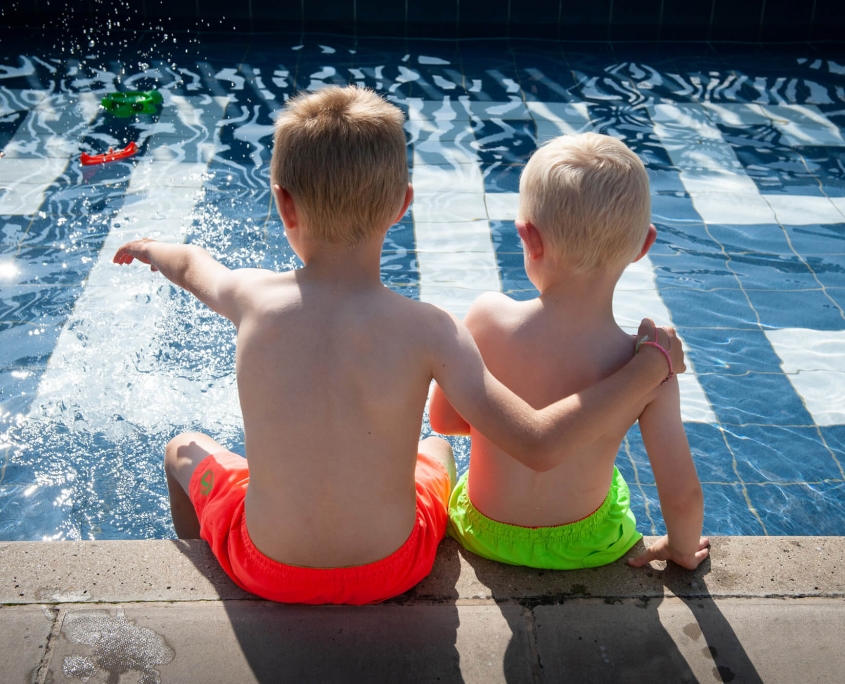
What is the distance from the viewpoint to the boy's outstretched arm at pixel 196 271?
5.58ft

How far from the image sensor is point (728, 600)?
6.23 ft

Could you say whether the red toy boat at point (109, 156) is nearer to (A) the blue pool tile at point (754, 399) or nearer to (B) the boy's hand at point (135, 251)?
(B) the boy's hand at point (135, 251)

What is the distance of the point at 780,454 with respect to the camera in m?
3.32

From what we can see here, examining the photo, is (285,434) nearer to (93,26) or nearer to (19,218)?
(19,218)

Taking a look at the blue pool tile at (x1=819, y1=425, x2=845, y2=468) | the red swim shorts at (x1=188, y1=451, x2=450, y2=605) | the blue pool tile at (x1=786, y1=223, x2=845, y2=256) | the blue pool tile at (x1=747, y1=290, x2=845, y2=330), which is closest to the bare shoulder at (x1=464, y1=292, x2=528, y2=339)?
the red swim shorts at (x1=188, y1=451, x2=450, y2=605)

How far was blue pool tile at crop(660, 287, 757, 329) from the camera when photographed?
4023 mm

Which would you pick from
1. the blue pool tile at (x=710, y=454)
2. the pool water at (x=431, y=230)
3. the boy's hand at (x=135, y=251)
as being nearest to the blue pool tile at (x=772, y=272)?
the pool water at (x=431, y=230)

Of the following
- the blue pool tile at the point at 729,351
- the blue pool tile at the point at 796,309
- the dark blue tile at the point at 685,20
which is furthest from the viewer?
the dark blue tile at the point at 685,20

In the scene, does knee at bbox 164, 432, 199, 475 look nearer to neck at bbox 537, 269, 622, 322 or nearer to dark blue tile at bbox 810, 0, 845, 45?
neck at bbox 537, 269, 622, 322

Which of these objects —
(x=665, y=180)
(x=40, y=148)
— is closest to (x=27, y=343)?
(x=40, y=148)

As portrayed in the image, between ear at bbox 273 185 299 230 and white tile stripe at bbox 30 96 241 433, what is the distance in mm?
1954

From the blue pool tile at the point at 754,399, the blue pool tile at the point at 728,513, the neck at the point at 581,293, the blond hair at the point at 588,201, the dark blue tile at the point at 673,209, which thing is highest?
the blond hair at the point at 588,201

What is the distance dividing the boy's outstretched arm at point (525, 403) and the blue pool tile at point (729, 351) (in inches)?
89.8

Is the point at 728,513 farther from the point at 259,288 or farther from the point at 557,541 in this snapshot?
the point at 259,288
